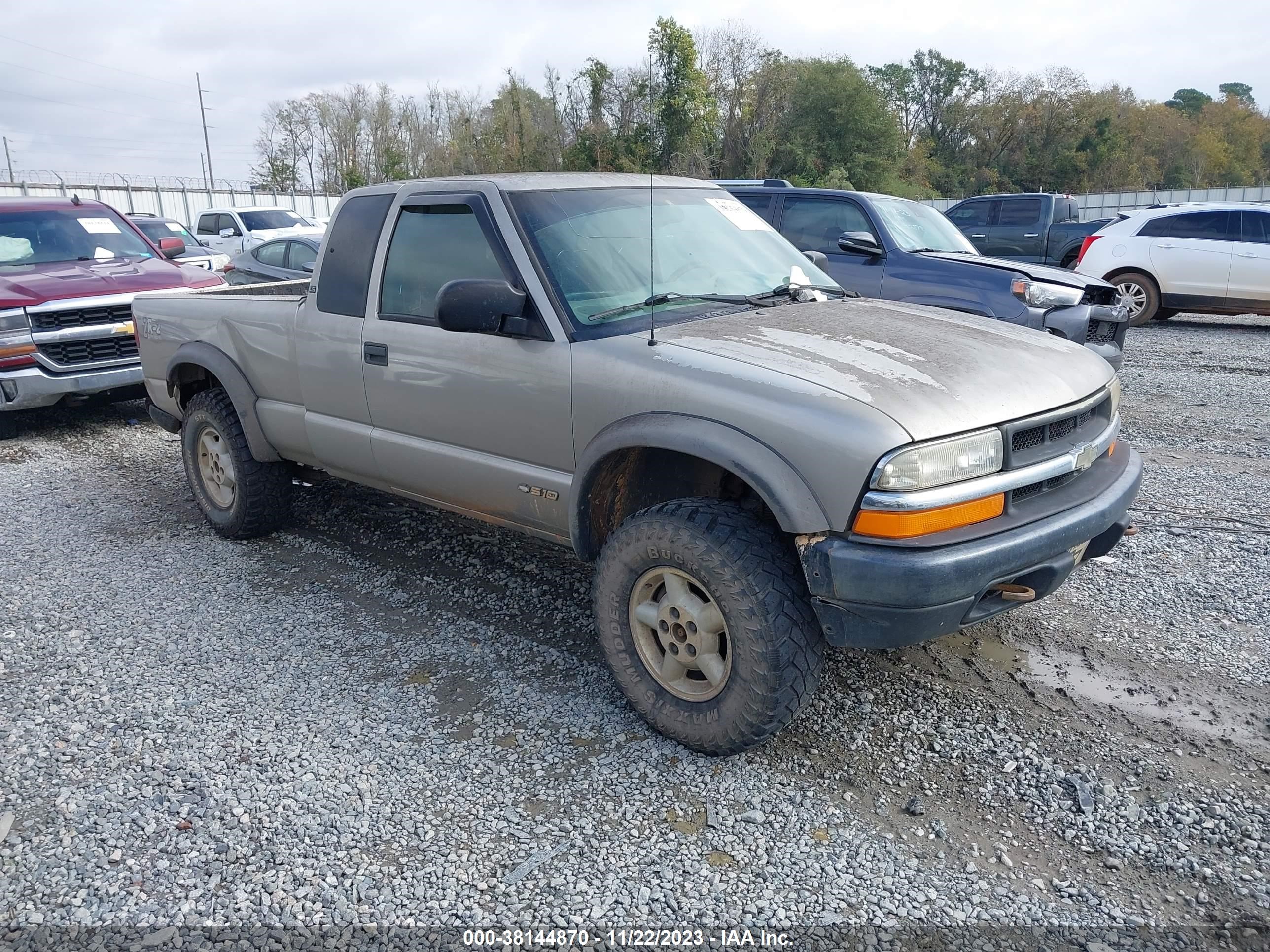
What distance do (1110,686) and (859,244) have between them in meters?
4.93

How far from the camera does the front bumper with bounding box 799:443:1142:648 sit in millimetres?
2650

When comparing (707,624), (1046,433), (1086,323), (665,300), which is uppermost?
(665,300)

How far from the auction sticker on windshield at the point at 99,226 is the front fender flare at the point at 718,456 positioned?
772cm

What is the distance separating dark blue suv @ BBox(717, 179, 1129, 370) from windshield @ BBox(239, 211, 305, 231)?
15051 millimetres

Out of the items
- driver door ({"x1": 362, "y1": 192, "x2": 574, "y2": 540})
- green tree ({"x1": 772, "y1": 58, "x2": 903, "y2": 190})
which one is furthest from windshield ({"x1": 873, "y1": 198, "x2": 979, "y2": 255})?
green tree ({"x1": 772, "y1": 58, "x2": 903, "y2": 190})

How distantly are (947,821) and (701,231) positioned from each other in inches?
99.6

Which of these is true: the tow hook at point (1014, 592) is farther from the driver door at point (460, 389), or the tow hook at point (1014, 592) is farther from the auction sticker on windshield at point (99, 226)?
the auction sticker on windshield at point (99, 226)

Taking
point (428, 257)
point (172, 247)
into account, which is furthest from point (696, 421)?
point (172, 247)

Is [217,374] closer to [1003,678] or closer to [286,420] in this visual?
[286,420]

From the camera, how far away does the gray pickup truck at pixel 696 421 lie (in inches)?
108

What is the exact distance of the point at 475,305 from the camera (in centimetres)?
337

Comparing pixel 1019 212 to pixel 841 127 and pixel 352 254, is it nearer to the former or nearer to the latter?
pixel 352 254

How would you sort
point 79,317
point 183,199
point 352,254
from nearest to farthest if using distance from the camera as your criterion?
point 352,254 → point 79,317 → point 183,199

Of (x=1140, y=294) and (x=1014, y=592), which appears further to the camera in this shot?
(x=1140, y=294)
